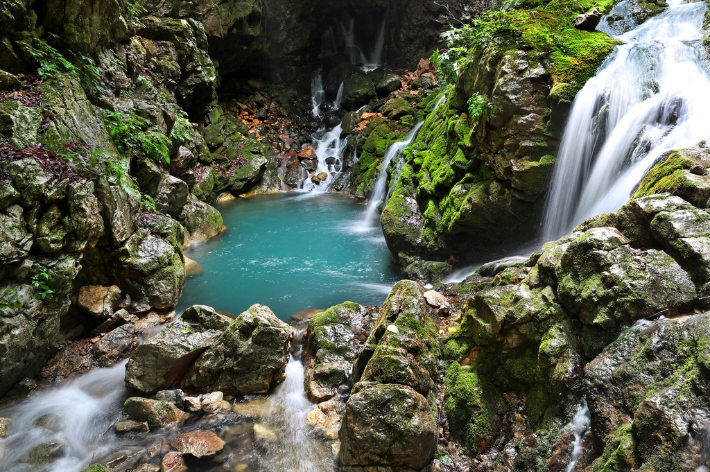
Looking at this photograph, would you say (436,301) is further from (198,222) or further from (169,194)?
(198,222)

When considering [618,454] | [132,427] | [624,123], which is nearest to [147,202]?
[132,427]

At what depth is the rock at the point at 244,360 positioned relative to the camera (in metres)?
4.96

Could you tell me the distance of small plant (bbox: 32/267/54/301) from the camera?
4434 mm

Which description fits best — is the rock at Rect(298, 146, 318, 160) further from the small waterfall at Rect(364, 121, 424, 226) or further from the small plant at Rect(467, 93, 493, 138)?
the small plant at Rect(467, 93, 493, 138)

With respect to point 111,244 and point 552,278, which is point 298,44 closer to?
point 111,244

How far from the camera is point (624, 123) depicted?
5301 millimetres

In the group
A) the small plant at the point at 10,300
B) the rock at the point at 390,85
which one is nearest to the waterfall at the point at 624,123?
the small plant at the point at 10,300

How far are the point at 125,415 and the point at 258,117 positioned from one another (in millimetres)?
18974

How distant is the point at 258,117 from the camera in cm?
2100

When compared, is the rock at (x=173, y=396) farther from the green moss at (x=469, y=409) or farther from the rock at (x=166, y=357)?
the green moss at (x=469, y=409)

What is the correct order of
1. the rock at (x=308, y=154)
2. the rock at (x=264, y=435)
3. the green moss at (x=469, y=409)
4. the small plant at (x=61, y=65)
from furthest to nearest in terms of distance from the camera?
1. the rock at (x=308, y=154)
2. the small plant at (x=61, y=65)
3. the rock at (x=264, y=435)
4. the green moss at (x=469, y=409)

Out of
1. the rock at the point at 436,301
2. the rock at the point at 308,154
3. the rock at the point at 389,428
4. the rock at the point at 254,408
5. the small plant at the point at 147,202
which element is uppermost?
the rock at the point at 308,154

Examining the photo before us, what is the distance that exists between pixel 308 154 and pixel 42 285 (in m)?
15.9

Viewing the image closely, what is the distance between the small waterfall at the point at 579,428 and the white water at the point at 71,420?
15.5 feet
